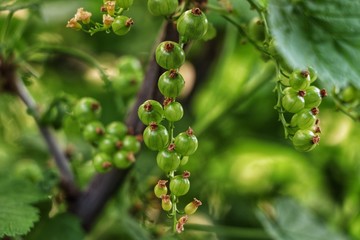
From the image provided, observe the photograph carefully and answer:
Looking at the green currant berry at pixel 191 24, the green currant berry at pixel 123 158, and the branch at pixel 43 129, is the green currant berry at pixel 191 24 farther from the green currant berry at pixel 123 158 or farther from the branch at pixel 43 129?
the branch at pixel 43 129

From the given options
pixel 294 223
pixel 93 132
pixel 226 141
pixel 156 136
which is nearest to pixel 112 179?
pixel 93 132

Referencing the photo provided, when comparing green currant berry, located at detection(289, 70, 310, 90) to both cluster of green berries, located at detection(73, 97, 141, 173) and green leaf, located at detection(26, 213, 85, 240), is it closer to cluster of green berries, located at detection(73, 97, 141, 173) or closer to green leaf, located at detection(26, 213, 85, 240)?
cluster of green berries, located at detection(73, 97, 141, 173)

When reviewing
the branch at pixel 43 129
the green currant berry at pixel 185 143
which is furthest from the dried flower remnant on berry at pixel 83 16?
the branch at pixel 43 129

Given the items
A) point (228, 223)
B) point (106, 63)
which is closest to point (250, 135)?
point (228, 223)

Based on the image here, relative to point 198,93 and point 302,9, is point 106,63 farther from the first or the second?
point 302,9

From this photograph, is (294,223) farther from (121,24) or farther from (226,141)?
(121,24)

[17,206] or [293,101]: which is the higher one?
[293,101]
